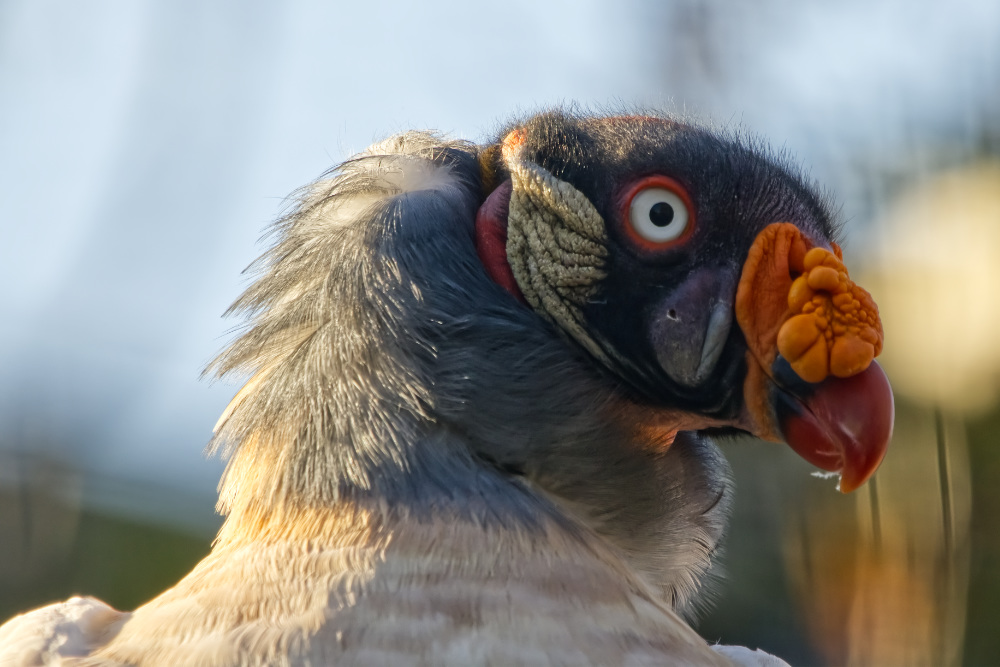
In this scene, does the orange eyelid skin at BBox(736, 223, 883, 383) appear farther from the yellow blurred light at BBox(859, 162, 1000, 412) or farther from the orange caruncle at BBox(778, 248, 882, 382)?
the yellow blurred light at BBox(859, 162, 1000, 412)

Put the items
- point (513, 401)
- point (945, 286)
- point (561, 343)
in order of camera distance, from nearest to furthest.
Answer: point (513, 401) < point (561, 343) < point (945, 286)

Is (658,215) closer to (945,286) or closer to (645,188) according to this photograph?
(645,188)

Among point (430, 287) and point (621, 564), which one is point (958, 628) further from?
point (430, 287)

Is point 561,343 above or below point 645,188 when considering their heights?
below

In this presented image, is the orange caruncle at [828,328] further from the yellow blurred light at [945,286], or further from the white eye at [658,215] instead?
the yellow blurred light at [945,286]

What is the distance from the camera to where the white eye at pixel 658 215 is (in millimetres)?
2049

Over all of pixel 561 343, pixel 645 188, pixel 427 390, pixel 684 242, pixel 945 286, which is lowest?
pixel 427 390

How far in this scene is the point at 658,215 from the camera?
2.05 metres

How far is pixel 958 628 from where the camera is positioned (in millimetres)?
4164

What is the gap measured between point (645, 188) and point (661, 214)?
2.7 inches

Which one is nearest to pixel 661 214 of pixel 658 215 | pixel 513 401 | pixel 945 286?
pixel 658 215

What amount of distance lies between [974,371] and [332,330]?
3481 millimetres

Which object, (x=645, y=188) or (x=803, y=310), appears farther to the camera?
(x=645, y=188)

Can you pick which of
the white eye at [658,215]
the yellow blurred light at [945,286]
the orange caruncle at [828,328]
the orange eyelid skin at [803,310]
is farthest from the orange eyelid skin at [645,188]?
the yellow blurred light at [945,286]
